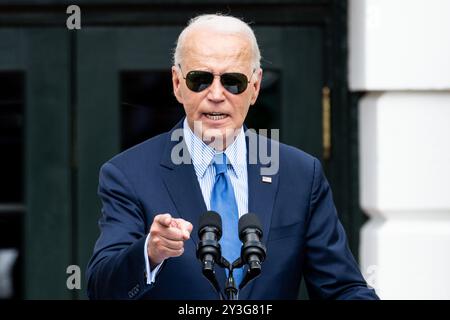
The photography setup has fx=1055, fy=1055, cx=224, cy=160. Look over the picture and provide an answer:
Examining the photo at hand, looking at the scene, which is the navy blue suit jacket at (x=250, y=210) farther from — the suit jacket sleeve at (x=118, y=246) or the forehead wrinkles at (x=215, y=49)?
the forehead wrinkles at (x=215, y=49)

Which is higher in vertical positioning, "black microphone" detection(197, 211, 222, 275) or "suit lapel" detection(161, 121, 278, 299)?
"suit lapel" detection(161, 121, 278, 299)

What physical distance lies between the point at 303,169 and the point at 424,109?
1.74 m

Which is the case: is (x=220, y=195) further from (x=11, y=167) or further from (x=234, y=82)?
(x=11, y=167)

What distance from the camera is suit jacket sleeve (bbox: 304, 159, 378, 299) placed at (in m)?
2.80

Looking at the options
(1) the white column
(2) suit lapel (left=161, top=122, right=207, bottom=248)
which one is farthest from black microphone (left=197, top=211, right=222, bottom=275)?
(1) the white column

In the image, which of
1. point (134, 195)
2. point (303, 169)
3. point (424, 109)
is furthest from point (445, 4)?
point (134, 195)

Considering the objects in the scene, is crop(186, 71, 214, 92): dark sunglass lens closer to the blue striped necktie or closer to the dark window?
the blue striped necktie

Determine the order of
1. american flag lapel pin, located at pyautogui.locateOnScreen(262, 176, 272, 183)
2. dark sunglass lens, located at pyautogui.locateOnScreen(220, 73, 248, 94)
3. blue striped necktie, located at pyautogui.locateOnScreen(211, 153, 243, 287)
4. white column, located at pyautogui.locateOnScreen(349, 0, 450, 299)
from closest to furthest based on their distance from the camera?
blue striped necktie, located at pyautogui.locateOnScreen(211, 153, 243, 287) < dark sunglass lens, located at pyautogui.locateOnScreen(220, 73, 248, 94) < american flag lapel pin, located at pyautogui.locateOnScreen(262, 176, 272, 183) < white column, located at pyautogui.locateOnScreen(349, 0, 450, 299)

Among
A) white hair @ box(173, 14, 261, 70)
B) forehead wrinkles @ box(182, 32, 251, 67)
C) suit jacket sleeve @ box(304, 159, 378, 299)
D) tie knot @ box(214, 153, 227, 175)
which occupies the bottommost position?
suit jacket sleeve @ box(304, 159, 378, 299)

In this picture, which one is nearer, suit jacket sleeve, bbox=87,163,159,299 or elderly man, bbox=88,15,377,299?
suit jacket sleeve, bbox=87,163,159,299

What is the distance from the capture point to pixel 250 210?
283cm

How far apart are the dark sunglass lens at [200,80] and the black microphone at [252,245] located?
54 cm

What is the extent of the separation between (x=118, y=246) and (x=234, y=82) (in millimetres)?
531

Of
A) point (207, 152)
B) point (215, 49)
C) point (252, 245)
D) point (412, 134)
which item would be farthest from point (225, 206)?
point (412, 134)
